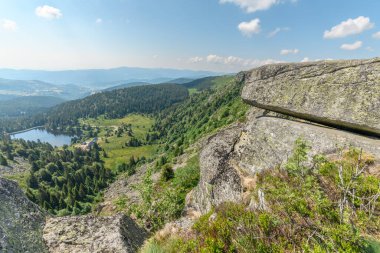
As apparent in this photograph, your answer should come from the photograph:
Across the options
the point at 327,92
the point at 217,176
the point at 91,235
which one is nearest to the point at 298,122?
the point at 327,92

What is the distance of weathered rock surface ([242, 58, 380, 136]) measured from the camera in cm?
1684

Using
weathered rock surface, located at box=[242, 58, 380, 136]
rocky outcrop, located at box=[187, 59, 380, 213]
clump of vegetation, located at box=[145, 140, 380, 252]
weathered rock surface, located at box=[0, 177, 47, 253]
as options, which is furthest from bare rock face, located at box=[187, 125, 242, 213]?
weathered rock surface, located at box=[0, 177, 47, 253]

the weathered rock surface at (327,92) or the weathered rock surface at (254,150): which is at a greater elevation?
the weathered rock surface at (327,92)

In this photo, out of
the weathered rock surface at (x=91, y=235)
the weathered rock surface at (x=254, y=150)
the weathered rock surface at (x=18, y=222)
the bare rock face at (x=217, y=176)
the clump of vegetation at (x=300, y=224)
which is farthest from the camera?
the bare rock face at (x=217, y=176)

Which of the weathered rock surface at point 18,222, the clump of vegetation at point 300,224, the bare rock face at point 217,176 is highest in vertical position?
the clump of vegetation at point 300,224

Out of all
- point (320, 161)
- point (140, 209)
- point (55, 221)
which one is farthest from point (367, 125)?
point (140, 209)

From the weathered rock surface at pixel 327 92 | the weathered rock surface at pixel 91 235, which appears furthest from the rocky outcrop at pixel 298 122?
the weathered rock surface at pixel 91 235

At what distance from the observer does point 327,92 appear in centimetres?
1884

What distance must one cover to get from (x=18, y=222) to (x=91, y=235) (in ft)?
11.8

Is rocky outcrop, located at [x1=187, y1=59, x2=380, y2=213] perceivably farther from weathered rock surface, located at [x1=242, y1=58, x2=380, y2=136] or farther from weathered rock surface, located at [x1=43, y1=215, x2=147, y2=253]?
weathered rock surface, located at [x1=43, y1=215, x2=147, y2=253]

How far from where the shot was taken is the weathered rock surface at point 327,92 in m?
16.8

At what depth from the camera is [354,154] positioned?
14211 mm

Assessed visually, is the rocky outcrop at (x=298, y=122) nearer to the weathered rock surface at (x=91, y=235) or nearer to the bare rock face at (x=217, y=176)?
the bare rock face at (x=217, y=176)

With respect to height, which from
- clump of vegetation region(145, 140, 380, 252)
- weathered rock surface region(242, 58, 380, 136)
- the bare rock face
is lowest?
the bare rock face
